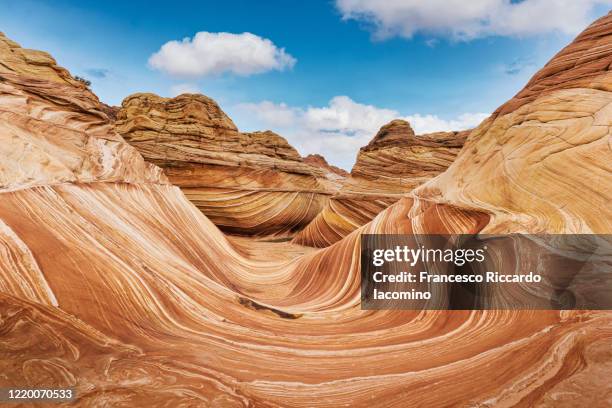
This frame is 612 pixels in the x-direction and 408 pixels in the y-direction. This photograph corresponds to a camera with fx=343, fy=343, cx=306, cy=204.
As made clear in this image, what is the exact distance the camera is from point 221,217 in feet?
34.6

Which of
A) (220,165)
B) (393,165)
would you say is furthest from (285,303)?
(393,165)

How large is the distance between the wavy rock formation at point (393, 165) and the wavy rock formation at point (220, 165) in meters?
1.49

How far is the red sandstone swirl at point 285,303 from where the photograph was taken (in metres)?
1.84

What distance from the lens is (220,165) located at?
10.9m

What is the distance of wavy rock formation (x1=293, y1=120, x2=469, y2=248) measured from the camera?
390 inches

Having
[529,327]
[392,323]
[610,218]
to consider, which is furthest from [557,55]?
[392,323]

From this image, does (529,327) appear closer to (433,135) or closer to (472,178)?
(472,178)

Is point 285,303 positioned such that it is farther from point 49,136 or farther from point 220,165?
point 220,165

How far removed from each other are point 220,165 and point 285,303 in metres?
7.75

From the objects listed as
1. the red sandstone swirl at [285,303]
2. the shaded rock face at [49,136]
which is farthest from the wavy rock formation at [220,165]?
the red sandstone swirl at [285,303]

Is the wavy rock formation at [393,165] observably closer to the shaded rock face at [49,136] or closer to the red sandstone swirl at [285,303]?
the shaded rock face at [49,136]

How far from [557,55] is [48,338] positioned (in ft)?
19.2

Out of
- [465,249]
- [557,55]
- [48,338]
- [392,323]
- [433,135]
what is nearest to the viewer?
[48,338]

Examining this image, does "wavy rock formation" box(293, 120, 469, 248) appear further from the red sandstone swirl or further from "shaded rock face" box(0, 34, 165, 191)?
the red sandstone swirl
